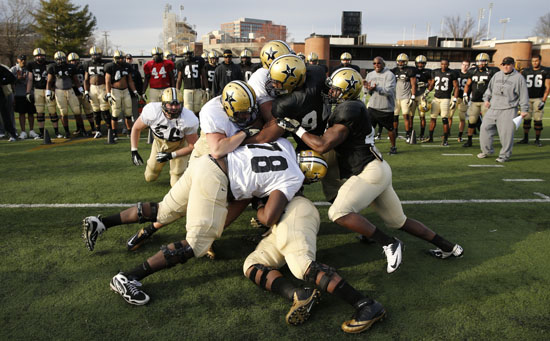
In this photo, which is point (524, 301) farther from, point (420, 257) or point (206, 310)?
point (206, 310)

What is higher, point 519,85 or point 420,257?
point 519,85

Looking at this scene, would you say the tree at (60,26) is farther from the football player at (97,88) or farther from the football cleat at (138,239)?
the football cleat at (138,239)

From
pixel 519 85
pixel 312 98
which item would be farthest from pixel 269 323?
pixel 519 85

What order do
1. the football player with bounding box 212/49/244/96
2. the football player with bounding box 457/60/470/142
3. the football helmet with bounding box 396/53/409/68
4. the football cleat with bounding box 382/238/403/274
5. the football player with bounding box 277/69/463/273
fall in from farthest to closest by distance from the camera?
1. the football player with bounding box 457/60/470/142
2. the football player with bounding box 212/49/244/96
3. the football helmet with bounding box 396/53/409/68
4. the football player with bounding box 277/69/463/273
5. the football cleat with bounding box 382/238/403/274

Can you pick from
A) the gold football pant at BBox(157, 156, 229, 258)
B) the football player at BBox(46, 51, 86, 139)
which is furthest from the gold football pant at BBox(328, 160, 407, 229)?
the football player at BBox(46, 51, 86, 139)

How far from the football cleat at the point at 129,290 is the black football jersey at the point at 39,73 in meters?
8.63

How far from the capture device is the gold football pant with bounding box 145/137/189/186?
17.2 ft

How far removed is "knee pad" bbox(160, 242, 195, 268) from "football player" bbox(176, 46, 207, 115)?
7.74 m

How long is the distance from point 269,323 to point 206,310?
481 mm

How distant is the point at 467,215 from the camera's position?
458cm

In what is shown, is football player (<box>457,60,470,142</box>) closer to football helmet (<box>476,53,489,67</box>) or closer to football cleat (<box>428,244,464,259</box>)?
football helmet (<box>476,53,489,67</box>)

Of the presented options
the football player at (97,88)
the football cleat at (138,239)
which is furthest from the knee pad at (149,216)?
the football player at (97,88)

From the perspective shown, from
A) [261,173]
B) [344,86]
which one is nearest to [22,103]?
[261,173]

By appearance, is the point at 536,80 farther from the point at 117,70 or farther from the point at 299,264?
the point at 117,70
